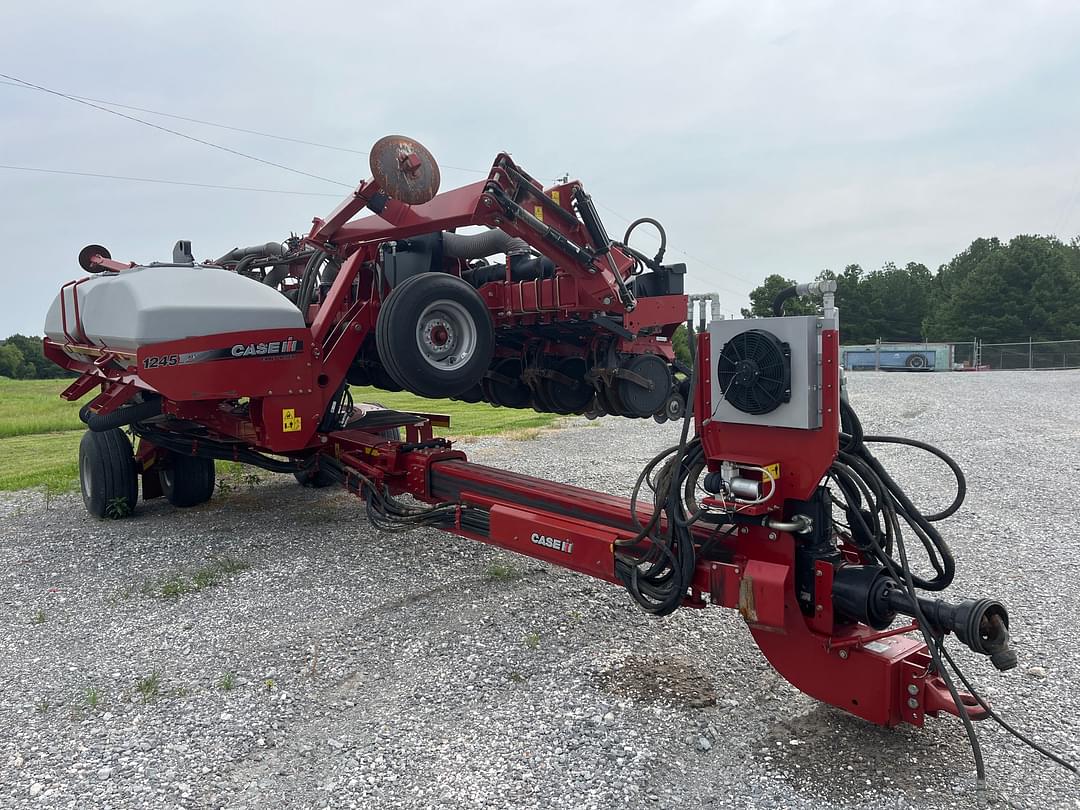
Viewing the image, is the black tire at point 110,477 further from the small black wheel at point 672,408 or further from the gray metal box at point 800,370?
the gray metal box at point 800,370

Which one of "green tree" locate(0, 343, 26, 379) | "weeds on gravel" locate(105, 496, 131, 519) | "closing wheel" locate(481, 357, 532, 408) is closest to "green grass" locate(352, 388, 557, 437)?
"closing wheel" locate(481, 357, 532, 408)

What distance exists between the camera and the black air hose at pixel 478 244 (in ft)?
19.6

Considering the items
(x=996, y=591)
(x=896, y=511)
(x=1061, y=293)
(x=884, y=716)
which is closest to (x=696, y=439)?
(x=896, y=511)

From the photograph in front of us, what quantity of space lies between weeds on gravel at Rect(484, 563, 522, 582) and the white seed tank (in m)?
2.10

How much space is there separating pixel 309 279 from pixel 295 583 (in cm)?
240

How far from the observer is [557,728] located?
3254 millimetres

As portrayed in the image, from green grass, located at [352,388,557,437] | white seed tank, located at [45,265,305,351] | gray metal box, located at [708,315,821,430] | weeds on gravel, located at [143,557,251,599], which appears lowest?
weeds on gravel, located at [143,557,251,599]

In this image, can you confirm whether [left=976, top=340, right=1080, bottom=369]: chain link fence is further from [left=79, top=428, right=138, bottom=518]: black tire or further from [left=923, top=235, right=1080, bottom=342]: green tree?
[left=79, top=428, right=138, bottom=518]: black tire

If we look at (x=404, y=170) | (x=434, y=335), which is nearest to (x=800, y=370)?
(x=434, y=335)

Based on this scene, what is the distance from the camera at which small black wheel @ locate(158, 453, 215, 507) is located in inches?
291

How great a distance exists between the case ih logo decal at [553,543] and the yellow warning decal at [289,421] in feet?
7.20

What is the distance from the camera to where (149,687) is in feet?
12.1

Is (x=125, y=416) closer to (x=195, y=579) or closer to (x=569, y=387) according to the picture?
(x=195, y=579)

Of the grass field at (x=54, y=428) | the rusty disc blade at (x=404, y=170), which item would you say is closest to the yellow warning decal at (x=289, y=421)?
the rusty disc blade at (x=404, y=170)
